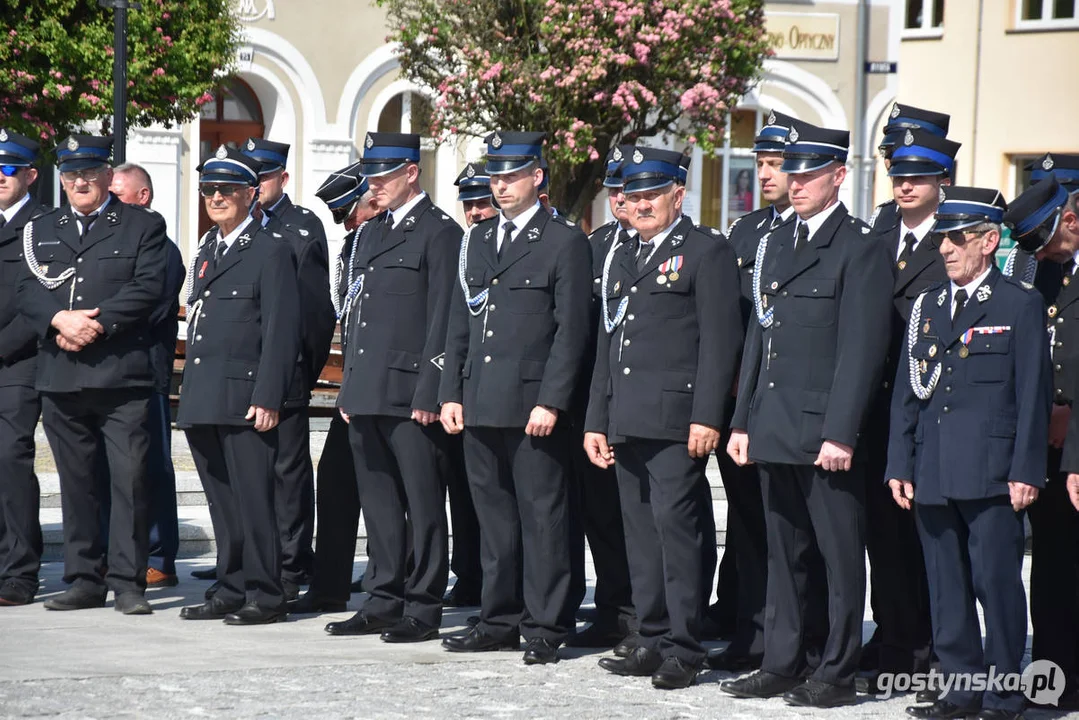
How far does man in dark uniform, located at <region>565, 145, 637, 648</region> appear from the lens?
8211mm

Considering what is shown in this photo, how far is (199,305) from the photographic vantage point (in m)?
8.77

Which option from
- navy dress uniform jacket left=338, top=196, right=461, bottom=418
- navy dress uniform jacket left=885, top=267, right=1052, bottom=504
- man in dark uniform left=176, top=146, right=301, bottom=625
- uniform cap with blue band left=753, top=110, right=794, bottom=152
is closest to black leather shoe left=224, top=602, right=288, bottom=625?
man in dark uniform left=176, top=146, right=301, bottom=625

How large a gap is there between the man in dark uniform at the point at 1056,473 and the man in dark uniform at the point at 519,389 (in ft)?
6.05

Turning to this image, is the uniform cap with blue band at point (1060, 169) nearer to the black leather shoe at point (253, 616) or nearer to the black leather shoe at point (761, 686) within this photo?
the black leather shoe at point (761, 686)

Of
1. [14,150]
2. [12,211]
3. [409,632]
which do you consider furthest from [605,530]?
[14,150]

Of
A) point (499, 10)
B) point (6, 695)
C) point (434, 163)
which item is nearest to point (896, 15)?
point (434, 163)

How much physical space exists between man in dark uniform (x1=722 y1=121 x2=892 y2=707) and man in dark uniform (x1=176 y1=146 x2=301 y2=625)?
7.79 feet

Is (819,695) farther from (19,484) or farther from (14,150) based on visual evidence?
(14,150)

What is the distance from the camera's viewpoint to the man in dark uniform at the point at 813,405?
22.8 ft

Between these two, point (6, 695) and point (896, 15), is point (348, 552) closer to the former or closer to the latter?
point (6, 695)

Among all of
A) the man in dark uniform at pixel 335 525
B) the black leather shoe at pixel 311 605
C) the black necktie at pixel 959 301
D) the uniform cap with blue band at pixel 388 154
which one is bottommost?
the black leather shoe at pixel 311 605

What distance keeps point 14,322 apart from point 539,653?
10.5 feet

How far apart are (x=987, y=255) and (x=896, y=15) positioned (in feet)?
81.7

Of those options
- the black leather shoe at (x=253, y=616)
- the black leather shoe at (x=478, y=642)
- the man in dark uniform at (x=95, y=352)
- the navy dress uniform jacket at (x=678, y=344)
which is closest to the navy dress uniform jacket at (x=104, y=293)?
the man in dark uniform at (x=95, y=352)
